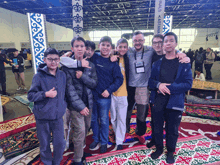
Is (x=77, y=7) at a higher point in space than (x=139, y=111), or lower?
higher

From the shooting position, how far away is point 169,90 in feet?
5.76

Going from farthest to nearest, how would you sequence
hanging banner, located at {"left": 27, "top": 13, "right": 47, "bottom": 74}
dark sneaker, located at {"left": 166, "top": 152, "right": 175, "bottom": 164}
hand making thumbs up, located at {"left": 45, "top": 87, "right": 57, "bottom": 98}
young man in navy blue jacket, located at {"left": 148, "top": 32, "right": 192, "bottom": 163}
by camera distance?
hanging banner, located at {"left": 27, "top": 13, "right": 47, "bottom": 74} < dark sneaker, located at {"left": 166, "top": 152, "right": 175, "bottom": 164} < young man in navy blue jacket, located at {"left": 148, "top": 32, "right": 192, "bottom": 163} < hand making thumbs up, located at {"left": 45, "top": 87, "right": 57, "bottom": 98}

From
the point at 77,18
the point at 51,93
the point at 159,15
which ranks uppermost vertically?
the point at 159,15

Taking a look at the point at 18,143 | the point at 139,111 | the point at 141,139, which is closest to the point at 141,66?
the point at 139,111

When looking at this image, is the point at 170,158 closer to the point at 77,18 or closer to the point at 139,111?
the point at 139,111

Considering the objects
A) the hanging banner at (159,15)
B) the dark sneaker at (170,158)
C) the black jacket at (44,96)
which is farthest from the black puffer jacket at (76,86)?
the hanging banner at (159,15)

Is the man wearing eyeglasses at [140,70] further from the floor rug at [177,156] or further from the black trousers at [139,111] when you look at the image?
the floor rug at [177,156]

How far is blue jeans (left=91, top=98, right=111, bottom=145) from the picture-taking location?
6.80ft

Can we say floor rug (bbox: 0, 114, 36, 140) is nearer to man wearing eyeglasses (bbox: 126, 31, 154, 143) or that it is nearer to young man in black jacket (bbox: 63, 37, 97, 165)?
young man in black jacket (bbox: 63, 37, 97, 165)

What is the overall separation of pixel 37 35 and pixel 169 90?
9.03ft

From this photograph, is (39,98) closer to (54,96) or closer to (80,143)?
(54,96)

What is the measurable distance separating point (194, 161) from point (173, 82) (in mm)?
1190

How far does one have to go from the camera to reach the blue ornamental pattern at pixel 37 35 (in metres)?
2.90

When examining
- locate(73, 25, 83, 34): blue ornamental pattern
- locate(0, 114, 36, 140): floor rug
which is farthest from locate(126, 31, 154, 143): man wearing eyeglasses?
locate(0, 114, 36, 140): floor rug
